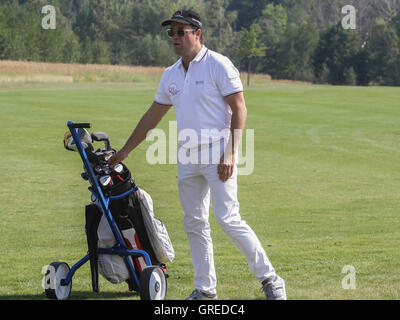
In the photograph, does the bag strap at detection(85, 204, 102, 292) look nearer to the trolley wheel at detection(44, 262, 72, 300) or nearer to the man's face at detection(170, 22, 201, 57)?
the trolley wheel at detection(44, 262, 72, 300)

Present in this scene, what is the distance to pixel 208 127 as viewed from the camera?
464 cm

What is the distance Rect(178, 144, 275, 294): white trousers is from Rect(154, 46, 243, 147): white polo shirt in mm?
247

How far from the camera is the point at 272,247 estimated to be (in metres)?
7.55

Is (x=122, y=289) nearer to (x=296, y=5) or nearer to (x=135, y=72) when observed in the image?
(x=135, y=72)

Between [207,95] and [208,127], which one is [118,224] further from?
[207,95]

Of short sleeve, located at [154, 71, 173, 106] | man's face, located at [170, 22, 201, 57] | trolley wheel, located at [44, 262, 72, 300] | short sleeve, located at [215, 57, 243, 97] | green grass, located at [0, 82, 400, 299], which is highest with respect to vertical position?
man's face, located at [170, 22, 201, 57]

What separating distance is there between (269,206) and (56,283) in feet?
20.5

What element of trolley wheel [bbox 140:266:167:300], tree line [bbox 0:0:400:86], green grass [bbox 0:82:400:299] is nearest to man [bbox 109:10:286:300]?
trolley wheel [bbox 140:266:167:300]

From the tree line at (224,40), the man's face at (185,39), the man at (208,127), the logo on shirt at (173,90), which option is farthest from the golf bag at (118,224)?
the tree line at (224,40)

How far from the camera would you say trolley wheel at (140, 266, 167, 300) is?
15.3 ft

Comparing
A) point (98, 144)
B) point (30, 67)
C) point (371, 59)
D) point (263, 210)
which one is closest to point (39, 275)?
point (263, 210)

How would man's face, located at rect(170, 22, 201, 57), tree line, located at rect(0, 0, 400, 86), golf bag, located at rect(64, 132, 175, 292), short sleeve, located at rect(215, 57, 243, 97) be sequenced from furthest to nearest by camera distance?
1. tree line, located at rect(0, 0, 400, 86)
2. golf bag, located at rect(64, 132, 175, 292)
3. man's face, located at rect(170, 22, 201, 57)
4. short sleeve, located at rect(215, 57, 243, 97)

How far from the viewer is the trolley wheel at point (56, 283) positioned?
493 cm

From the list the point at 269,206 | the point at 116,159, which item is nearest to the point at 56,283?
the point at 116,159
